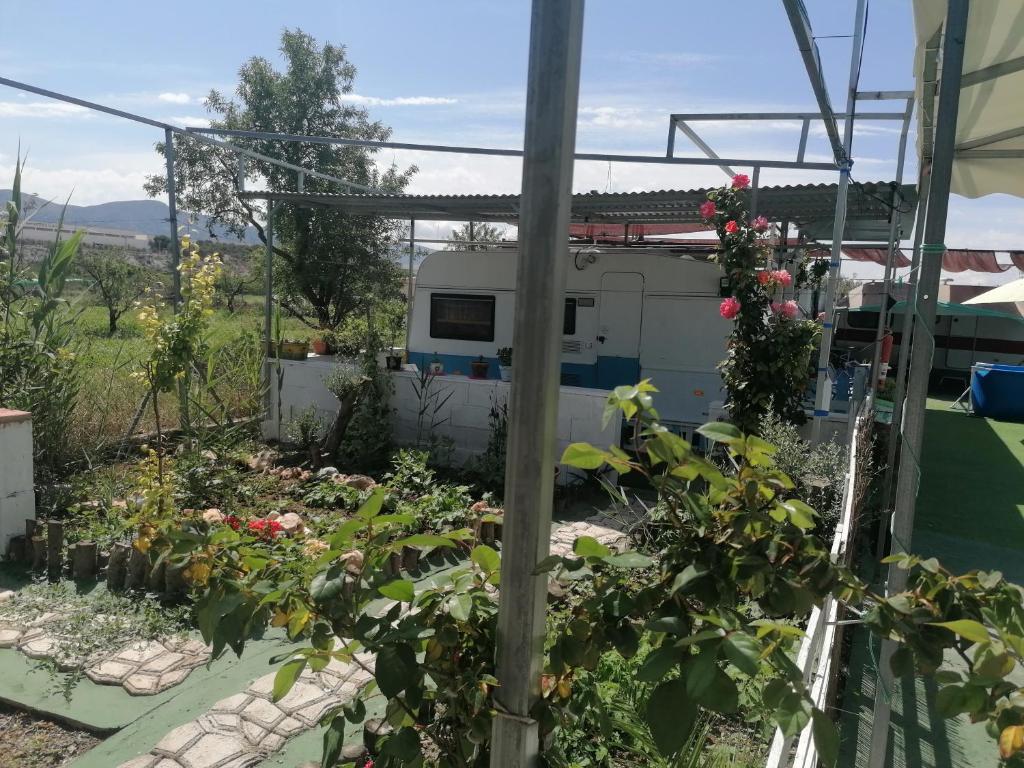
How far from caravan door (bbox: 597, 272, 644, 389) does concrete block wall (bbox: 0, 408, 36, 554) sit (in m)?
6.63

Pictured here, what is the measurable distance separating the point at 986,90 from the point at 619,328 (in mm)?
6309

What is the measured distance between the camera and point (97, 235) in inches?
611

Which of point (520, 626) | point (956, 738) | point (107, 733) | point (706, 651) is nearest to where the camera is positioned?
point (706, 651)

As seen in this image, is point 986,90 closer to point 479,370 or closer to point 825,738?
point 825,738

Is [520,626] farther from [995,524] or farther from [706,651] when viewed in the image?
[995,524]

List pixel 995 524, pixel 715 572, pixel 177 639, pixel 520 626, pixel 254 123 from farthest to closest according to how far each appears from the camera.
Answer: pixel 254 123 < pixel 995 524 < pixel 177 639 < pixel 520 626 < pixel 715 572

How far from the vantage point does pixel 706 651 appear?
1212 millimetres

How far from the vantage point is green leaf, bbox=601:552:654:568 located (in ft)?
4.62

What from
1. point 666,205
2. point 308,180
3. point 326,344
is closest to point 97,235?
point 308,180

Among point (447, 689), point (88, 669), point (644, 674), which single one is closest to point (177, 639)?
point (88, 669)

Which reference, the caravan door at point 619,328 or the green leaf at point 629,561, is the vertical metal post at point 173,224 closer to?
the caravan door at point 619,328

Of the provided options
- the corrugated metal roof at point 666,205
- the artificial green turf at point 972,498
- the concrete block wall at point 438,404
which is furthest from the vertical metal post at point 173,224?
the artificial green turf at point 972,498

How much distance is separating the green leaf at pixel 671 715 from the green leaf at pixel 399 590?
0.50 m

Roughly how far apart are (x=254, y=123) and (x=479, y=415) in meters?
12.3
